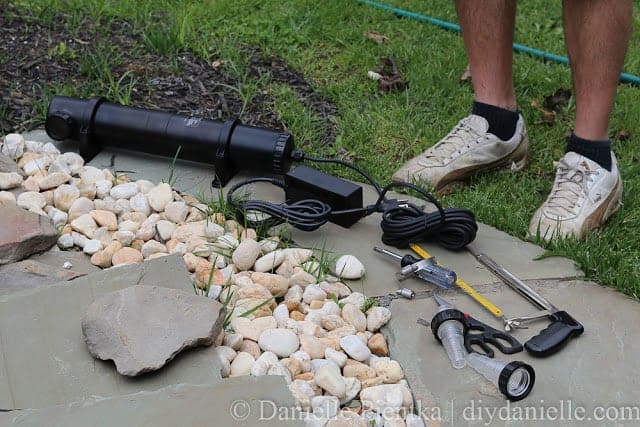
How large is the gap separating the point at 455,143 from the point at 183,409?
146cm

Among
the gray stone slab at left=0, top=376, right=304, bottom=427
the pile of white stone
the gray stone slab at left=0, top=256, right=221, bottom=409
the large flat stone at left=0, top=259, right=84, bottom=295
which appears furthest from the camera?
the large flat stone at left=0, top=259, right=84, bottom=295

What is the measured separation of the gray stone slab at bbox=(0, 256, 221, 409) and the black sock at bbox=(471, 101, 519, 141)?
1.31 m

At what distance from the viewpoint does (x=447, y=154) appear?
8.26 ft

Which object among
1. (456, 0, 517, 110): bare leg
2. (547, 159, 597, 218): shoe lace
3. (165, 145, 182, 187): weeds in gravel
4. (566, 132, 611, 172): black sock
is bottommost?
(165, 145, 182, 187): weeds in gravel

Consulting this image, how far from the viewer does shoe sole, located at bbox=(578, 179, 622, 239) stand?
226 centimetres

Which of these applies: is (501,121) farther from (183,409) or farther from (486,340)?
(183,409)

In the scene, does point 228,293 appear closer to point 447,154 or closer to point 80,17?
point 447,154

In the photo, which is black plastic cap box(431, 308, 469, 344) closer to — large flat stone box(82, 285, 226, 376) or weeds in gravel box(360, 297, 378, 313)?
weeds in gravel box(360, 297, 378, 313)

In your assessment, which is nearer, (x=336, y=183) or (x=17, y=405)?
(x=17, y=405)

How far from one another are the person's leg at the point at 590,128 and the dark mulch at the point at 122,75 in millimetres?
869

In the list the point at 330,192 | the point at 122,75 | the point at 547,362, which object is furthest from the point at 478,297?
the point at 122,75

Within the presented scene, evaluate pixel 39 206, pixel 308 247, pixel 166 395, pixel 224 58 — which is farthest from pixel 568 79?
pixel 166 395

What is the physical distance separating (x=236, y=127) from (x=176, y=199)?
324mm

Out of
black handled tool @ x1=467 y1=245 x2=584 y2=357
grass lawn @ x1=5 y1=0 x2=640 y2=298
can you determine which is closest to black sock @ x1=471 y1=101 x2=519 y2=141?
grass lawn @ x1=5 y1=0 x2=640 y2=298
